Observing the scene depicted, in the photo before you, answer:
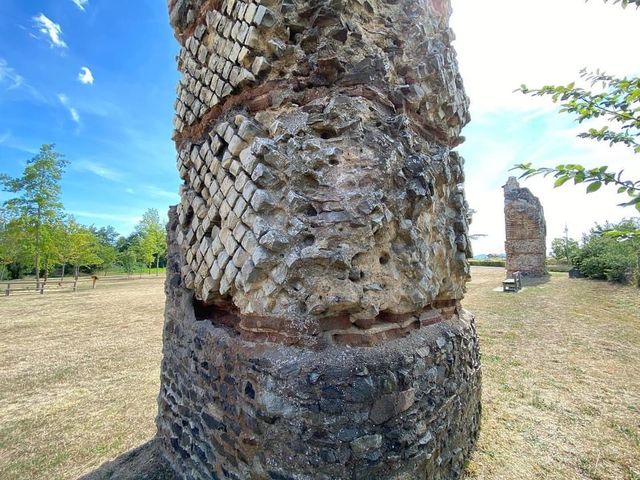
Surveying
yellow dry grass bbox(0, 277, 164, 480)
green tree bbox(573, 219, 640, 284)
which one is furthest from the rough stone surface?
green tree bbox(573, 219, 640, 284)

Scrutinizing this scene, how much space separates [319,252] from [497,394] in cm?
396

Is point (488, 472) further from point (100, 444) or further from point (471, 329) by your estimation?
point (100, 444)

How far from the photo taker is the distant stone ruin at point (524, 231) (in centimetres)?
1644

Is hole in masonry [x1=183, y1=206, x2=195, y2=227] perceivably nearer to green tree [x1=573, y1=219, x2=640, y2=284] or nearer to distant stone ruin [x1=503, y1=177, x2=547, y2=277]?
green tree [x1=573, y1=219, x2=640, y2=284]

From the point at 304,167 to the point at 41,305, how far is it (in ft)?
60.7

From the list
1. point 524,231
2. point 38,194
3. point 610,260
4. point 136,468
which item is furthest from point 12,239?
point 610,260

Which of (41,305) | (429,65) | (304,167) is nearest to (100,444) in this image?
(304,167)

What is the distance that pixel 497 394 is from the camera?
4.64 metres

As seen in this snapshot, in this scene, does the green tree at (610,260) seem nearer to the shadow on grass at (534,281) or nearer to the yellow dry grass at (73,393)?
the shadow on grass at (534,281)

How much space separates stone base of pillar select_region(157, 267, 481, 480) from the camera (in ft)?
6.92

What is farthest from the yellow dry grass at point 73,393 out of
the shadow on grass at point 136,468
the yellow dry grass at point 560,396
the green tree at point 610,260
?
the green tree at point 610,260

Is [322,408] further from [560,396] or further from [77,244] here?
[77,244]

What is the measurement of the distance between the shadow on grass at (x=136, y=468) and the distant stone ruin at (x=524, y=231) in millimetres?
17262

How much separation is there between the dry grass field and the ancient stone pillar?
2.65 ft
